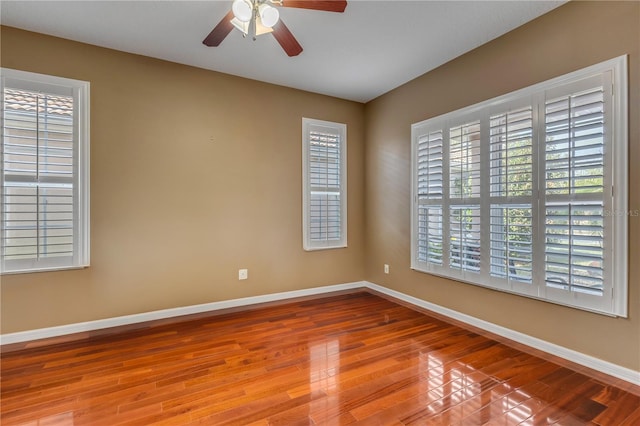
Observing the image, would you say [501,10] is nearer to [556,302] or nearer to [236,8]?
[236,8]

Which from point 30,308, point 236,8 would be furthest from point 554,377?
point 30,308

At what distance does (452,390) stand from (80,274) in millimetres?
3362

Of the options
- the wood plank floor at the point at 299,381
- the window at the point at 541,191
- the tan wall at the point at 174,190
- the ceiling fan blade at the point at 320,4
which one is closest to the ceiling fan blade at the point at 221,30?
the ceiling fan blade at the point at 320,4

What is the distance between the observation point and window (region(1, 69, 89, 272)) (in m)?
2.65

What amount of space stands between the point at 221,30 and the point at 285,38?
468 mm

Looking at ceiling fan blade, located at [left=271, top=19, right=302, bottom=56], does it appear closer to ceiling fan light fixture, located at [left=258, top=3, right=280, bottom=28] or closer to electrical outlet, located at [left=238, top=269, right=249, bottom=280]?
ceiling fan light fixture, located at [left=258, top=3, right=280, bottom=28]

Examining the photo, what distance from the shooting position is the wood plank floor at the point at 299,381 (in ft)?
5.82

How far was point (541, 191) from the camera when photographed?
2.47 meters

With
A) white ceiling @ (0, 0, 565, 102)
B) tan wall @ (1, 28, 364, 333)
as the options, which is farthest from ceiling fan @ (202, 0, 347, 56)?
tan wall @ (1, 28, 364, 333)

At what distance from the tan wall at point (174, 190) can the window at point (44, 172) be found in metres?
0.10

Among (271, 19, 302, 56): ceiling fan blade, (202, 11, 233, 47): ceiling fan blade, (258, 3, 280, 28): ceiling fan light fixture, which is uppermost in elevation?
(202, 11, 233, 47): ceiling fan blade

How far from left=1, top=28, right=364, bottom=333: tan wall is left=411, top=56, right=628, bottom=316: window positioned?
6.14 feet

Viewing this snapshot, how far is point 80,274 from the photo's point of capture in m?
2.91

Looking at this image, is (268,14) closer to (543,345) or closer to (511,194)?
(511,194)
